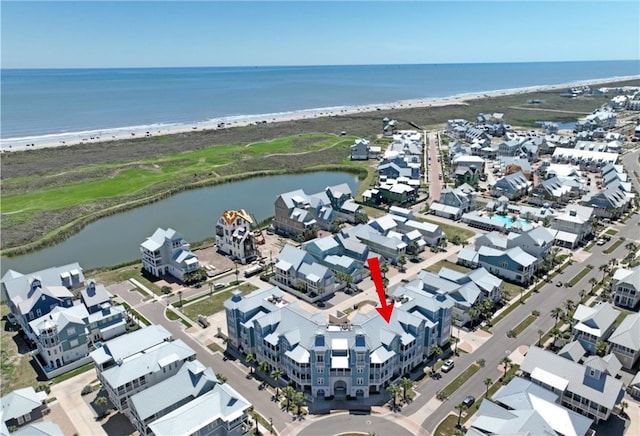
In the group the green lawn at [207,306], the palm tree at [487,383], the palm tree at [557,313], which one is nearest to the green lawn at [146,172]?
the green lawn at [207,306]

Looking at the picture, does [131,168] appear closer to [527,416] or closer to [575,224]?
[575,224]

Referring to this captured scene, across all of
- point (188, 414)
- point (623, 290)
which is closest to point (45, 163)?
point (188, 414)

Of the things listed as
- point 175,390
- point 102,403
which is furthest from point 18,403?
point 175,390

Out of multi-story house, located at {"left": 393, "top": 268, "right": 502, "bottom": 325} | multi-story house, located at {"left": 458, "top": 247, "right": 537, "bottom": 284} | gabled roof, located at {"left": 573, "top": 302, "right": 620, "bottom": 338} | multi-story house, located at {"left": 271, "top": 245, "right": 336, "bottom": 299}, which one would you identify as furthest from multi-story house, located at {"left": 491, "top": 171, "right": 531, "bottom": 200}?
multi-story house, located at {"left": 271, "top": 245, "right": 336, "bottom": 299}

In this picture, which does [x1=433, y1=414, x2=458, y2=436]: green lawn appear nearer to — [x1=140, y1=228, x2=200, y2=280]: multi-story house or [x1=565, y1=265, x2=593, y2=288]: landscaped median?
[x1=565, y1=265, x2=593, y2=288]: landscaped median

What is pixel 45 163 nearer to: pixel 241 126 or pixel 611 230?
pixel 241 126

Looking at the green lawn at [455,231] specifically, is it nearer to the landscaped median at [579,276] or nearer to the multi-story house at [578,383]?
the landscaped median at [579,276]
